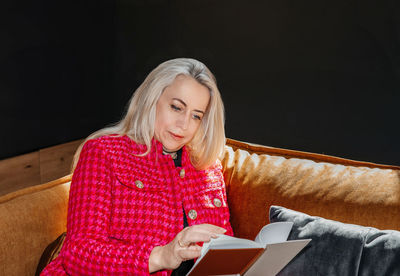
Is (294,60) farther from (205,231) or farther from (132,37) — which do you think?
(205,231)

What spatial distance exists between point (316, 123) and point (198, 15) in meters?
1.15

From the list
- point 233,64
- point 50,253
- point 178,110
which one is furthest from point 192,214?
point 233,64

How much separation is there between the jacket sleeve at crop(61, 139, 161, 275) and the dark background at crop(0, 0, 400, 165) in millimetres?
1858

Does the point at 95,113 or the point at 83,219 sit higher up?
the point at 83,219

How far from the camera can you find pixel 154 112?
1.72m

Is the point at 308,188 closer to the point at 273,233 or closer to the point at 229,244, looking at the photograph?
the point at 273,233

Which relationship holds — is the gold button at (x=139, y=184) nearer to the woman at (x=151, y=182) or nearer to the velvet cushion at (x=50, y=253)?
the woman at (x=151, y=182)

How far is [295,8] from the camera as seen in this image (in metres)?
3.13

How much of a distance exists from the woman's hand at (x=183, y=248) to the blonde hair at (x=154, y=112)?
417 millimetres

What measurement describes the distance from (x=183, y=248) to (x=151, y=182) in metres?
0.40

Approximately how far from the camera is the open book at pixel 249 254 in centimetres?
108

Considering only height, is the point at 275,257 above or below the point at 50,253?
above

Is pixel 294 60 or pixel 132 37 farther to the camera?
pixel 132 37

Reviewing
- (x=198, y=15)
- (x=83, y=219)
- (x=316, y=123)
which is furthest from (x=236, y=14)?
(x=83, y=219)
